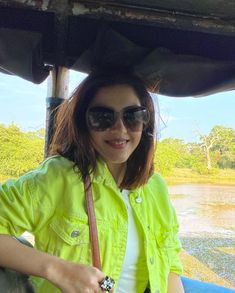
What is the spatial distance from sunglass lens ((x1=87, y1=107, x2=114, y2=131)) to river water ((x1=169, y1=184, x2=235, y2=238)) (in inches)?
322

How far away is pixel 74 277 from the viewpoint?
3.25 feet

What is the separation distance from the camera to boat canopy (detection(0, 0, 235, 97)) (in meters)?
0.99

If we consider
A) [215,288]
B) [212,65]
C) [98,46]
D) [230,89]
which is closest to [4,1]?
[98,46]

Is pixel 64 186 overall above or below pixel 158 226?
above

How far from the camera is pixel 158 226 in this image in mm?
1334

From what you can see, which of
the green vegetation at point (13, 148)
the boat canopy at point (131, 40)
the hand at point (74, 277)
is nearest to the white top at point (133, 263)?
the hand at point (74, 277)

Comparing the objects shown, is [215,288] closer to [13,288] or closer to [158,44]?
[13,288]

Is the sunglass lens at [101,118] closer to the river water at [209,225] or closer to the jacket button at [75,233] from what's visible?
the jacket button at [75,233]

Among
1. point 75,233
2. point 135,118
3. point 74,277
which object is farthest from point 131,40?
point 74,277

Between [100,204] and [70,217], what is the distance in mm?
114

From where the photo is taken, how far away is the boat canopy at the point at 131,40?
3.26 feet

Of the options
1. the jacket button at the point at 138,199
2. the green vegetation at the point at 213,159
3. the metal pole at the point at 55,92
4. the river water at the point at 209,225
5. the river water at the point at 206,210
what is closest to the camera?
the jacket button at the point at 138,199

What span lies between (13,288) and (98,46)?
2.61ft

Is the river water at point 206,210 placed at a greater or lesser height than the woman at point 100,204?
lesser
